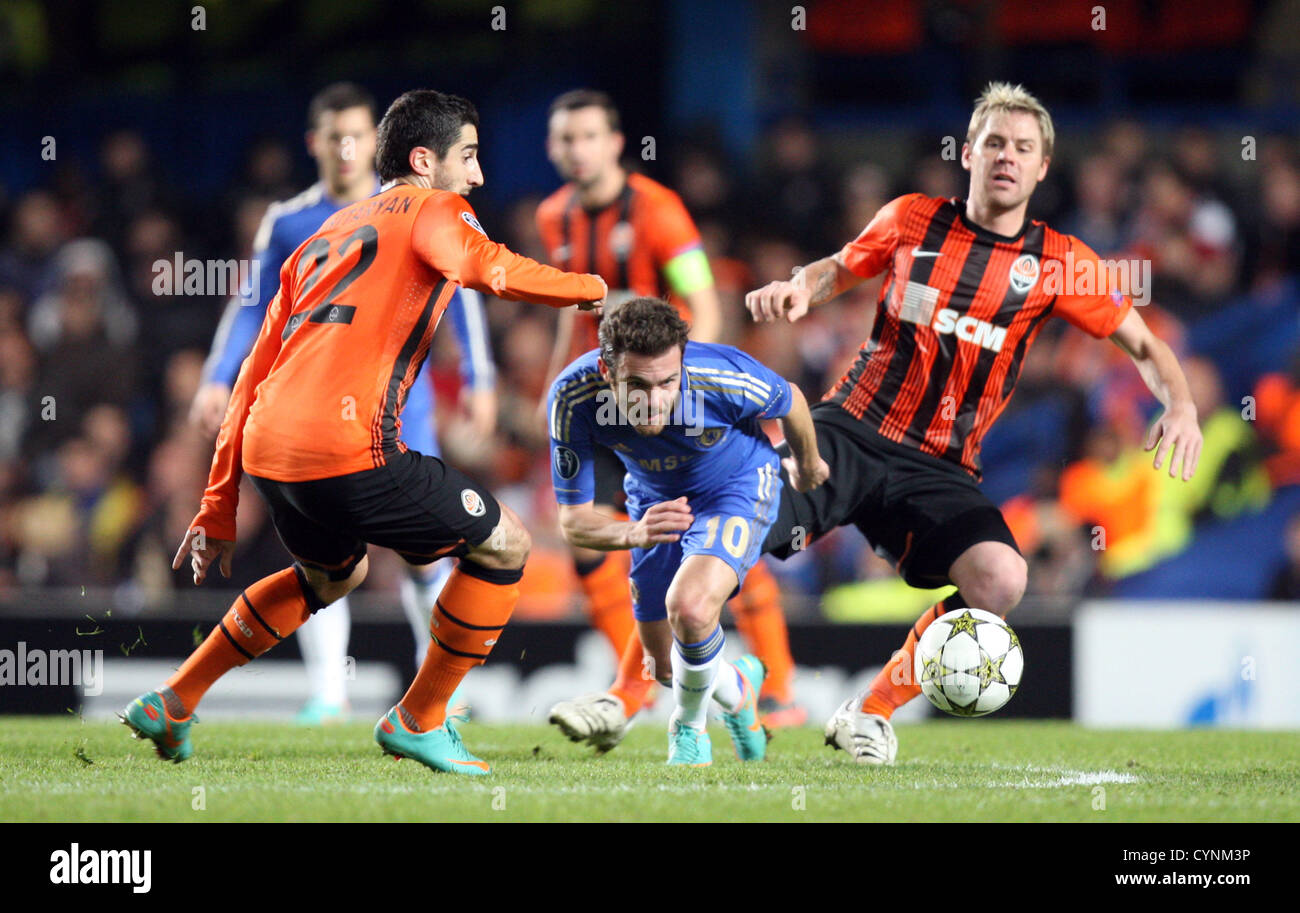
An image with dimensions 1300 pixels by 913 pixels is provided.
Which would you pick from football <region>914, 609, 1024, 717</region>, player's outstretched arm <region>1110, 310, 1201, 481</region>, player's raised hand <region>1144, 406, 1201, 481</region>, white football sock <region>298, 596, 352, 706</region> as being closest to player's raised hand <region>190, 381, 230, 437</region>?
white football sock <region>298, 596, 352, 706</region>

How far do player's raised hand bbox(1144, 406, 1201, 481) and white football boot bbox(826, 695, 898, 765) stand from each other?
1215mm

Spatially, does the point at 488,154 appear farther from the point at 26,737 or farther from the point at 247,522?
the point at 26,737

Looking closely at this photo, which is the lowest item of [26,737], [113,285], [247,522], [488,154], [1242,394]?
[26,737]

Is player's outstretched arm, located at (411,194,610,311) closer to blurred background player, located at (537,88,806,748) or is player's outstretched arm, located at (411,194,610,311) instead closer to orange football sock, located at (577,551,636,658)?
blurred background player, located at (537,88,806,748)

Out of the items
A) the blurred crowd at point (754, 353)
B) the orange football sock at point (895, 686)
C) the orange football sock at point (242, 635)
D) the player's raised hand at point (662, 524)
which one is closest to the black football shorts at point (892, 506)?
the orange football sock at point (895, 686)

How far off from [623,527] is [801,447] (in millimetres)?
666

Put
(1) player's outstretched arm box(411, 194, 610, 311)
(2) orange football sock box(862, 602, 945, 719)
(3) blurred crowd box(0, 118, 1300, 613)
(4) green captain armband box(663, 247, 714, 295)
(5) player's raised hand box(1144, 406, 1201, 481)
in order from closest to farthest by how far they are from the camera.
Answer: (1) player's outstretched arm box(411, 194, 610, 311) → (5) player's raised hand box(1144, 406, 1201, 481) → (2) orange football sock box(862, 602, 945, 719) → (4) green captain armband box(663, 247, 714, 295) → (3) blurred crowd box(0, 118, 1300, 613)

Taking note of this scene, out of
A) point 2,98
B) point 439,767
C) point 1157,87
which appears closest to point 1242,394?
Answer: point 1157,87

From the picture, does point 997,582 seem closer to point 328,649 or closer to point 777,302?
point 777,302

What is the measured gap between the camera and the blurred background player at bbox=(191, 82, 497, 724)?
6.42 m

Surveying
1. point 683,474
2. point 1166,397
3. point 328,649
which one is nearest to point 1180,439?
point 1166,397

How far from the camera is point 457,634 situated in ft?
15.2

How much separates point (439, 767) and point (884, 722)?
1.47 meters

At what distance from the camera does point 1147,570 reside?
32.2 feet
